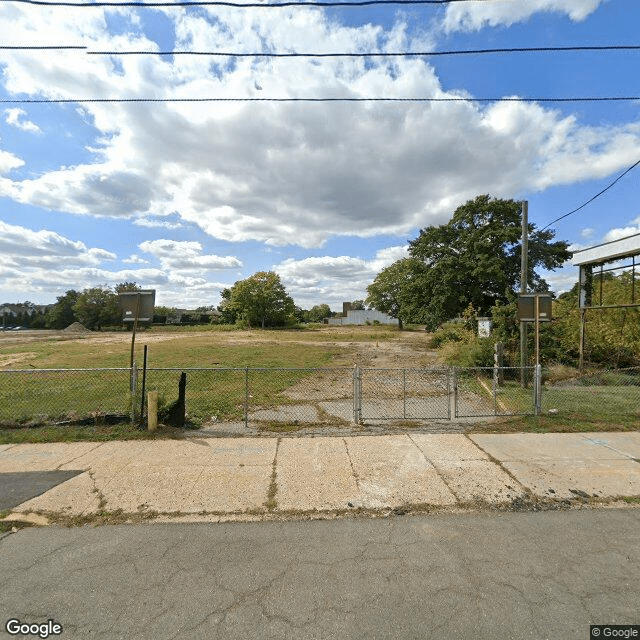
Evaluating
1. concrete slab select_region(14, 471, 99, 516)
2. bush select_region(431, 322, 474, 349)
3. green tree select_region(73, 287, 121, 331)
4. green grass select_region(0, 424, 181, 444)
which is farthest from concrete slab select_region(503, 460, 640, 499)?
green tree select_region(73, 287, 121, 331)

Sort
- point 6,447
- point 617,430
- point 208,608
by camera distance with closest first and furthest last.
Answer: point 208,608, point 6,447, point 617,430

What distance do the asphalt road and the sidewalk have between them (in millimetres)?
391

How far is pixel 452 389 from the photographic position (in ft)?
24.7

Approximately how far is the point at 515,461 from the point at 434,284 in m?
20.6

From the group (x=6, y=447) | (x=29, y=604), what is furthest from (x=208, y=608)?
(x=6, y=447)

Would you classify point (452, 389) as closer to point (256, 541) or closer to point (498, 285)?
point (256, 541)

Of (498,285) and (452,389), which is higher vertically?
(498,285)

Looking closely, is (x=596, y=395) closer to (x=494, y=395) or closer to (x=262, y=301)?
(x=494, y=395)

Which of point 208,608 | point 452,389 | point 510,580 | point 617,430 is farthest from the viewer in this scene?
point 452,389

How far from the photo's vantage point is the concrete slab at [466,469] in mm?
4375

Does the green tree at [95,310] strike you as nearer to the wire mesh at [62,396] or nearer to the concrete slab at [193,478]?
the wire mesh at [62,396]

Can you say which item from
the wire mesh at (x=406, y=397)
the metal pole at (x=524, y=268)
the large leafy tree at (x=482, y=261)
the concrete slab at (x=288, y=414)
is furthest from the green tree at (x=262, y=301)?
the concrete slab at (x=288, y=414)

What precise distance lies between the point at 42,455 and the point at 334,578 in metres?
5.32

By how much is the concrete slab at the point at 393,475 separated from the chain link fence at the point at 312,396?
136 centimetres
